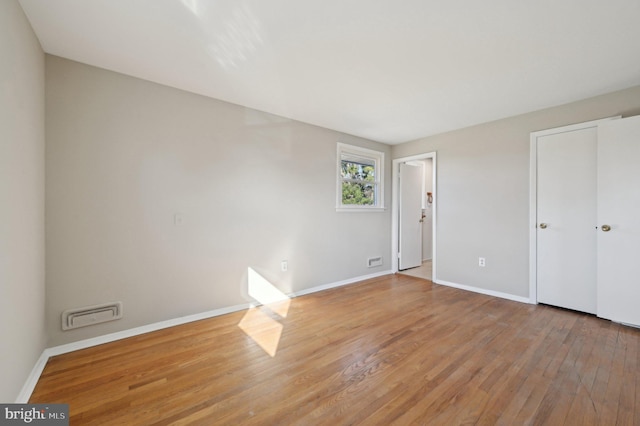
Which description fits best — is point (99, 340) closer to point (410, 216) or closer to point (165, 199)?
point (165, 199)

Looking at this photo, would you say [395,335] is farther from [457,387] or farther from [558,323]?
[558,323]

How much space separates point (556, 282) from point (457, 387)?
235cm

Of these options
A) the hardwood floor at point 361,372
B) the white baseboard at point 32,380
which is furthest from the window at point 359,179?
the white baseboard at point 32,380

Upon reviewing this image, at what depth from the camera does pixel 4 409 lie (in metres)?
1.29

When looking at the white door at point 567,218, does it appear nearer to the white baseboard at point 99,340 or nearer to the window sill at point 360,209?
the window sill at point 360,209

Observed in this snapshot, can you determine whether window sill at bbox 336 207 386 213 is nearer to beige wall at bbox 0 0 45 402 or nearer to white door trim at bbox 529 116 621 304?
white door trim at bbox 529 116 621 304

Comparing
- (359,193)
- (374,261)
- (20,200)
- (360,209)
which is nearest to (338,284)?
(374,261)

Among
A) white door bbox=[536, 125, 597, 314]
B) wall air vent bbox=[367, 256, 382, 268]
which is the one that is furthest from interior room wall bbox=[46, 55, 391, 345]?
white door bbox=[536, 125, 597, 314]

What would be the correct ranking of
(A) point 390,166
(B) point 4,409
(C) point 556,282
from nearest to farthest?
1. (B) point 4,409
2. (C) point 556,282
3. (A) point 390,166

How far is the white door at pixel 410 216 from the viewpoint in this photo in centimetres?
490

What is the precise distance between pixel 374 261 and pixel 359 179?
1441mm

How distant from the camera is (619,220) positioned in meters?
2.59

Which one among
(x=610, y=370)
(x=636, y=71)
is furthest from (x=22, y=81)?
(x=636, y=71)

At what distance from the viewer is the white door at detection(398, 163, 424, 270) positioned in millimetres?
4898
